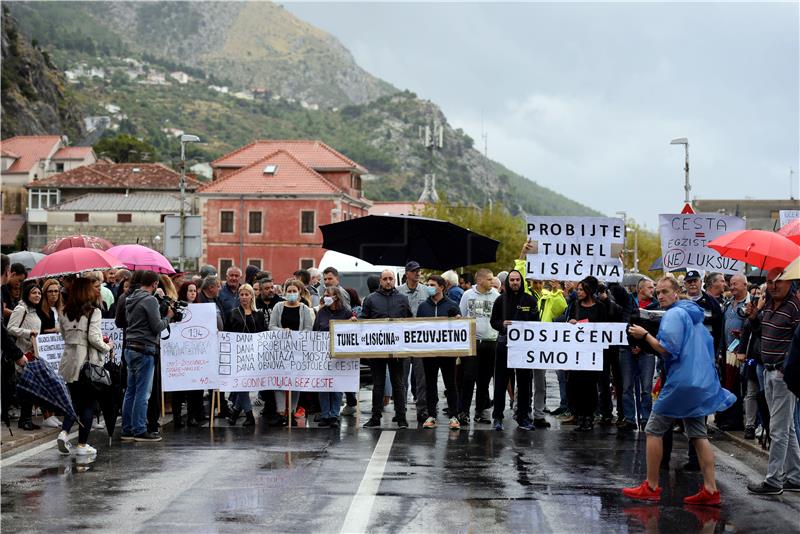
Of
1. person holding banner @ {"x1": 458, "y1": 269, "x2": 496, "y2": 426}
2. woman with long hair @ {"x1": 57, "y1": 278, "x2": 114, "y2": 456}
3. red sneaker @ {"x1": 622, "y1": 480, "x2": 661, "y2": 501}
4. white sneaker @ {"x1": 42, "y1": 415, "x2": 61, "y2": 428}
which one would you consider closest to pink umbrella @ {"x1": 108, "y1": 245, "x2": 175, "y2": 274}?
white sneaker @ {"x1": 42, "y1": 415, "x2": 61, "y2": 428}

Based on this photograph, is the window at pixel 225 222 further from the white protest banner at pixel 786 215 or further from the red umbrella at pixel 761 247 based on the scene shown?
the red umbrella at pixel 761 247

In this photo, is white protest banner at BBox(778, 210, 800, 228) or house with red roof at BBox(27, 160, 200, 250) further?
house with red roof at BBox(27, 160, 200, 250)

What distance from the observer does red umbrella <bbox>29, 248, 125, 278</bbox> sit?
1519 cm

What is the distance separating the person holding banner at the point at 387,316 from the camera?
618 inches

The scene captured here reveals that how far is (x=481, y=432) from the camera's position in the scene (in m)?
15.1

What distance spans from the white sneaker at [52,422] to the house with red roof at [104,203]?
77.6 m

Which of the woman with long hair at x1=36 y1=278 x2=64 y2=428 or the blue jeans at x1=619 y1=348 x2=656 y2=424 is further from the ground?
the woman with long hair at x1=36 y1=278 x2=64 y2=428

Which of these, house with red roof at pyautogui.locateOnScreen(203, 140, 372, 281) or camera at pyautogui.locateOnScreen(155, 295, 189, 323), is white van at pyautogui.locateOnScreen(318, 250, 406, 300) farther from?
house with red roof at pyautogui.locateOnScreen(203, 140, 372, 281)

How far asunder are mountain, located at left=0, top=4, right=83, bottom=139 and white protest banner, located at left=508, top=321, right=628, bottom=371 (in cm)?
9978

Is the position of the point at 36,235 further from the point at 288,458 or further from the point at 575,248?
the point at 288,458

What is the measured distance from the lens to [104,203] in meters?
98.8

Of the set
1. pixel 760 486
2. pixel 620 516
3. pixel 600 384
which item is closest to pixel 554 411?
pixel 600 384

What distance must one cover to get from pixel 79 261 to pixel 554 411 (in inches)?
288

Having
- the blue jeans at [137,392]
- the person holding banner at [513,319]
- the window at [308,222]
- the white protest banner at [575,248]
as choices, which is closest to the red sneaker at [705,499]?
the person holding banner at [513,319]
